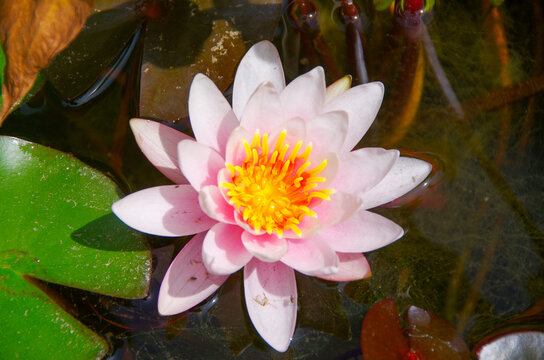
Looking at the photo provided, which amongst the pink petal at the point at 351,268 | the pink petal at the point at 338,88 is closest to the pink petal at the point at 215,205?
the pink petal at the point at 351,268

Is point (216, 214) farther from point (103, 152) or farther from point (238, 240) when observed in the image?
point (103, 152)

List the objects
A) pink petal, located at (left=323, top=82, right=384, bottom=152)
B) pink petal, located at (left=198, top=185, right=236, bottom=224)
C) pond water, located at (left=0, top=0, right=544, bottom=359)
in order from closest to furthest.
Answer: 1. pink petal, located at (left=198, top=185, right=236, bottom=224)
2. pink petal, located at (left=323, top=82, right=384, bottom=152)
3. pond water, located at (left=0, top=0, right=544, bottom=359)

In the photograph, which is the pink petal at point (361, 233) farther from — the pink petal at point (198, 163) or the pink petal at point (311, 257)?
the pink petal at point (198, 163)

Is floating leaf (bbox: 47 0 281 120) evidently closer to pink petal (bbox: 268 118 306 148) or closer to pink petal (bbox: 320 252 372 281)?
pink petal (bbox: 268 118 306 148)

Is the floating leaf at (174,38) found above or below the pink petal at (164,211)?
above

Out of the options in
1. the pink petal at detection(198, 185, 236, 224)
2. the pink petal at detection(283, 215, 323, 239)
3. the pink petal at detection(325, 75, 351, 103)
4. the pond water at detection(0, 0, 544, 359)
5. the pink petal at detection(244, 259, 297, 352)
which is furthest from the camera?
the pond water at detection(0, 0, 544, 359)

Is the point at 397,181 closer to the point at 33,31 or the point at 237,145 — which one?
the point at 237,145

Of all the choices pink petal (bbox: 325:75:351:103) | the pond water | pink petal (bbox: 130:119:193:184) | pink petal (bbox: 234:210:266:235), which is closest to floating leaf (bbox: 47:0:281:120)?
the pond water
